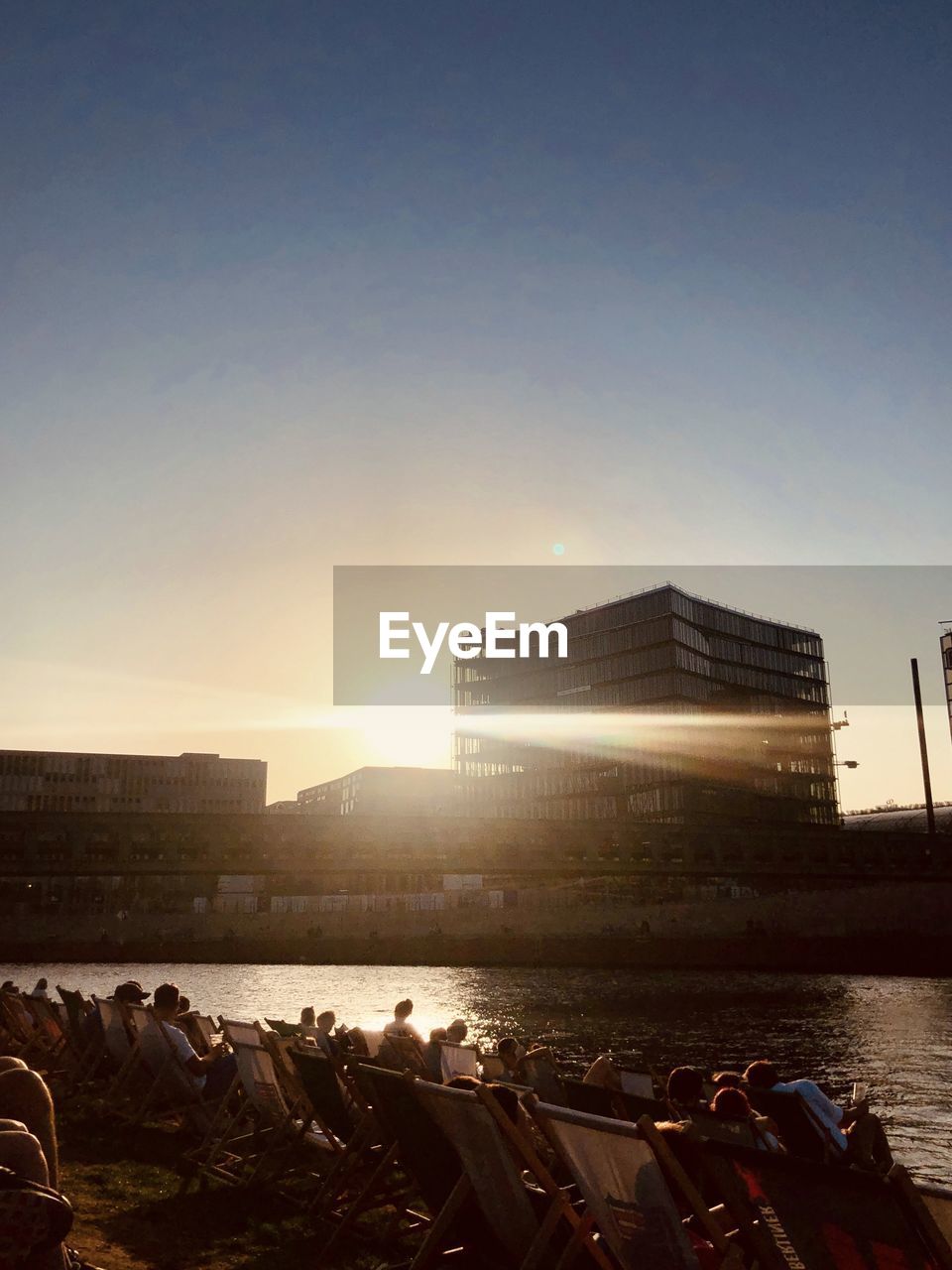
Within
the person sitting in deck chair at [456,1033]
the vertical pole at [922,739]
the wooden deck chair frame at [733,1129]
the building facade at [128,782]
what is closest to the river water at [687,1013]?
the person sitting in deck chair at [456,1033]

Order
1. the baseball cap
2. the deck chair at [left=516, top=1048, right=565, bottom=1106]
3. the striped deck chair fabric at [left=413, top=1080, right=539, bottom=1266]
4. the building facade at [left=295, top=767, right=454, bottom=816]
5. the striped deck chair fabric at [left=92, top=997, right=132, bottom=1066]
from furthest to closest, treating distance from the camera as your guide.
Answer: the building facade at [left=295, top=767, right=454, bottom=816]
the striped deck chair fabric at [left=92, top=997, right=132, bottom=1066]
the baseball cap
the deck chair at [left=516, top=1048, right=565, bottom=1106]
the striped deck chair fabric at [left=413, top=1080, right=539, bottom=1266]

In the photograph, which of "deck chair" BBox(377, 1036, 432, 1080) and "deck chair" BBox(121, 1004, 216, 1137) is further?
"deck chair" BBox(121, 1004, 216, 1137)

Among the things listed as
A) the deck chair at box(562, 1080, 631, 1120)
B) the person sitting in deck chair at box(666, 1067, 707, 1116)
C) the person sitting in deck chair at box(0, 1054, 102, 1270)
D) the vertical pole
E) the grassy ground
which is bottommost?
the grassy ground

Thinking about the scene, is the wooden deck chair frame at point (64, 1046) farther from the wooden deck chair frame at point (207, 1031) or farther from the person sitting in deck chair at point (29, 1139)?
the person sitting in deck chair at point (29, 1139)

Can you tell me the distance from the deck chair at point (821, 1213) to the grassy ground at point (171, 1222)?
3.32 metres

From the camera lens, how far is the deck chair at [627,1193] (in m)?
4.13

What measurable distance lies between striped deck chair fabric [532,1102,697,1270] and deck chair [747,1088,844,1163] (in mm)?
2689

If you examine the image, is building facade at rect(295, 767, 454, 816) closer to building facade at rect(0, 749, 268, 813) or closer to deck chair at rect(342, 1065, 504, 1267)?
building facade at rect(0, 749, 268, 813)

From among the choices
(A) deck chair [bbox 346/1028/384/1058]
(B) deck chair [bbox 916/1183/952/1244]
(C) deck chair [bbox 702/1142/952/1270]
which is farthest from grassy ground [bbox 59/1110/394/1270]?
(B) deck chair [bbox 916/1183/952/1244]

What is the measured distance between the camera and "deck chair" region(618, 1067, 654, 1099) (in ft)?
A: 25.5

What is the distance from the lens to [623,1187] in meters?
4.34

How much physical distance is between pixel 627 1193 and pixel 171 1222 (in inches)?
185

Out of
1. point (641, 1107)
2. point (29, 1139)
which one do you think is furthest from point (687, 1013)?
point (29, 1139)

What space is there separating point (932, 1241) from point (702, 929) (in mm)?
75720
